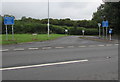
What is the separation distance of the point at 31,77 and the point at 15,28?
42.7 meters

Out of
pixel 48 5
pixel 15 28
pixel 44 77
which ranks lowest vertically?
pixel 44 77

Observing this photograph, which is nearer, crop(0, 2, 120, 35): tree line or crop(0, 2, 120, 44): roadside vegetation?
crop(0, 2, 120, 44): roadside vegetation

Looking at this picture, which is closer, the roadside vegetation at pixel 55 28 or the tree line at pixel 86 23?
the roadside vegetation at pixel 55 28

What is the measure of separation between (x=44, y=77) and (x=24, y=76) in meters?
0.68

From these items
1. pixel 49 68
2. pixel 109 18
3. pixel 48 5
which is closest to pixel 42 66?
pixel 49 68

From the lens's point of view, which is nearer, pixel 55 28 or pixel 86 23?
pixel 55 28

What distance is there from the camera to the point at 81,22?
259 ft

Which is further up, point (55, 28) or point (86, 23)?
point (86, 23)

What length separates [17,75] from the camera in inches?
198

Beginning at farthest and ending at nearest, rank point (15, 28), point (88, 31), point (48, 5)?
point (88, 31), point (15, 28), point (48, 5)

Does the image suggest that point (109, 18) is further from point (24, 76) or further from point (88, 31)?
point (24, 76)

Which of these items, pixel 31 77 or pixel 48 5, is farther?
pixel 48 5

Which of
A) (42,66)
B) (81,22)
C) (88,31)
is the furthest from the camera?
(81,22)

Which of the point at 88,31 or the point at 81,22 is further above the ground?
the point at 81,22
